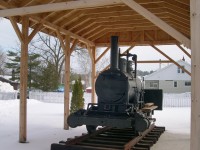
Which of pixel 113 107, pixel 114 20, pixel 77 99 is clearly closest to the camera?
pixel 113 107

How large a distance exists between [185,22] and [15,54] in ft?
104

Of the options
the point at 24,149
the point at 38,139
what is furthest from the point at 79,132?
the point at 24,149

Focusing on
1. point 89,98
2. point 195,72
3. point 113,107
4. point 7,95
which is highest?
point 195,72

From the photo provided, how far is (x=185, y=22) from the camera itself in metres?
9.43

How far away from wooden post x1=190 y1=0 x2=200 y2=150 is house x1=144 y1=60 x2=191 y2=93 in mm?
33073

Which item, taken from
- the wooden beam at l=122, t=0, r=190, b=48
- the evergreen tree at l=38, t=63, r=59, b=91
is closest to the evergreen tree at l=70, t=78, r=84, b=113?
the wooden beam at l=122, t=0, r=190, b=48

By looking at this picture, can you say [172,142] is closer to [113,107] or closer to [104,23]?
[113,107]

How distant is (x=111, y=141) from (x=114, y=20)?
444cm

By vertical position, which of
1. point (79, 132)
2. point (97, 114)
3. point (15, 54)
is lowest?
point (79, 132)

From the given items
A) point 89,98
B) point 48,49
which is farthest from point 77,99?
point 48,49

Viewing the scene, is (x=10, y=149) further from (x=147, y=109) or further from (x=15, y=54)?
(x=15, y=54)

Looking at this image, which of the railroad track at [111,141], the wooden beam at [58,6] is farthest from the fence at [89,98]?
the wooden beam at [58,6]

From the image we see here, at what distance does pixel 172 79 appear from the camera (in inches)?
1452

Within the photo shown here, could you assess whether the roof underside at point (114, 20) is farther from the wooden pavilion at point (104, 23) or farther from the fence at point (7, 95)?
the fence at point (7, 95)
